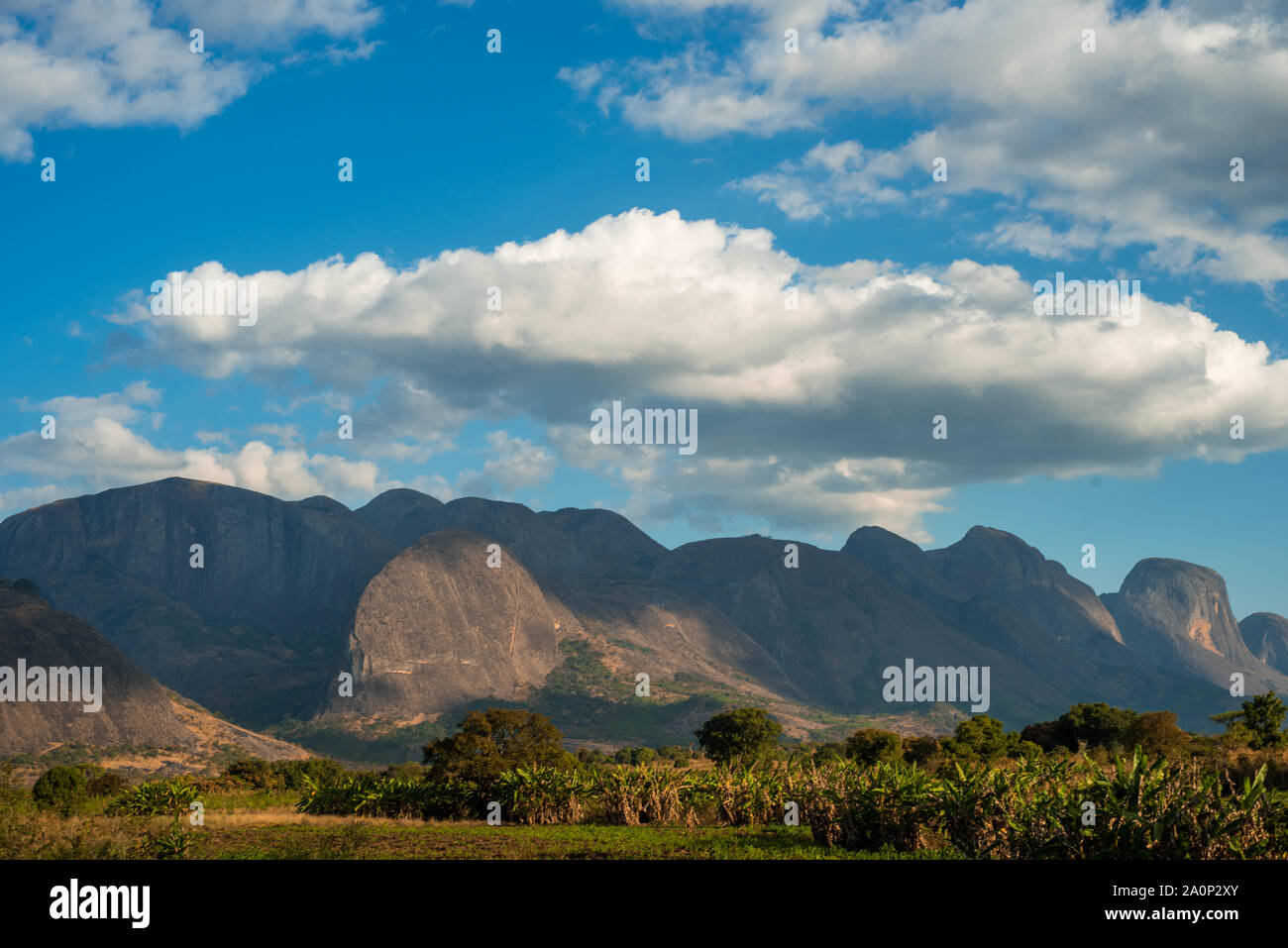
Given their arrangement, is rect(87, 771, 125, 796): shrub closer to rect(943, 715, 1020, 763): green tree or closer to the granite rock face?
rect(943, 715, 1020, 763): green tree

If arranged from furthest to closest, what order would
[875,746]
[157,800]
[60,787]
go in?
[875,746] < [60,787] < [157,800]

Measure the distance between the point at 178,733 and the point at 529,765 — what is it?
6911 inches

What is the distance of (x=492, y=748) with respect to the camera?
2029 inches

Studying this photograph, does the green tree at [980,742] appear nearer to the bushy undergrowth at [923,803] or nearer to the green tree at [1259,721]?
the green tree at [1259,721]

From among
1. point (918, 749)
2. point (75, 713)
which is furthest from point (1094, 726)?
point (75, 713)

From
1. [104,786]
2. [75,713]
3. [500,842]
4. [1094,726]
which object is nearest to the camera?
[500,842]

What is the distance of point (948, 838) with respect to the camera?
27938mm

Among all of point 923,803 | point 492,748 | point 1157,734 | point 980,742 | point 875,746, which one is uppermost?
point 923,803

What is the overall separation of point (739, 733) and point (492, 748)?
69182 mm

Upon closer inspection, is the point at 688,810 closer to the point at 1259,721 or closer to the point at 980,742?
the point at 980,742
